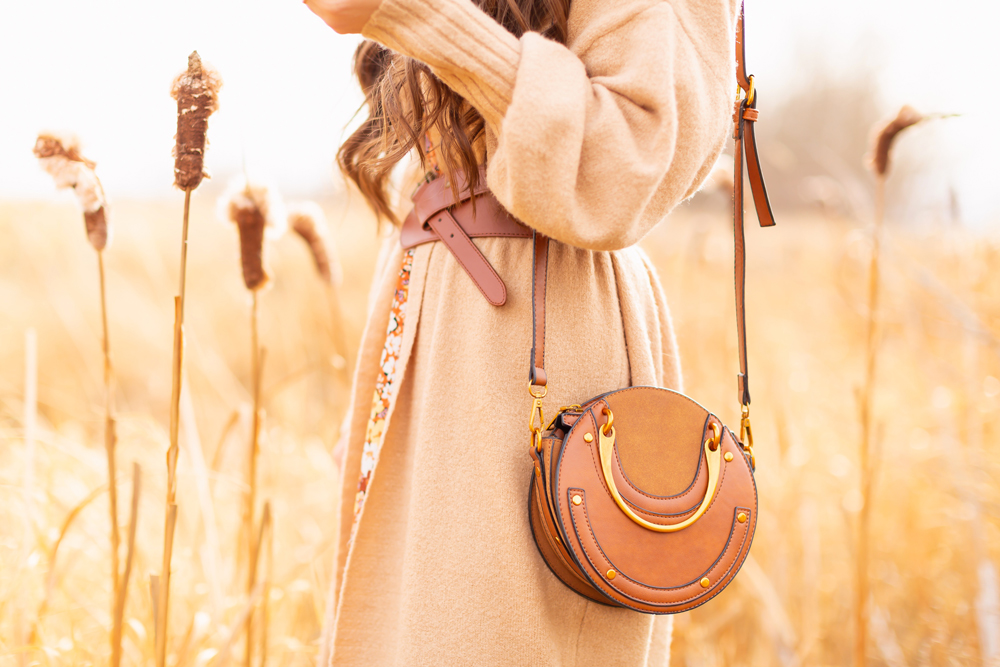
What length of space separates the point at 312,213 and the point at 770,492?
4.61 feet

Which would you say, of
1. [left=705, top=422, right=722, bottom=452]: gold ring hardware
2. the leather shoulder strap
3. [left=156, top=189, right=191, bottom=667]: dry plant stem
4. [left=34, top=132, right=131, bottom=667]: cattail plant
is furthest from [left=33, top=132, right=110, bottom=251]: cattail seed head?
[left=705, top=422, right=722, bottom=452]: gold ring hardware

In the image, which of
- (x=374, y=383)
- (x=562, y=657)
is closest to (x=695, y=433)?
(x=562, y=657)

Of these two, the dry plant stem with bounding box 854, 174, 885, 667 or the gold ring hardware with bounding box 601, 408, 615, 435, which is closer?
the gold ring hardware with bounding box 601, 408, 615, 435

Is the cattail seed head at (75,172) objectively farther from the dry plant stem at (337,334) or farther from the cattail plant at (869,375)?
the cattail plant at (869,375)

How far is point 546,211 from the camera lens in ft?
1.61

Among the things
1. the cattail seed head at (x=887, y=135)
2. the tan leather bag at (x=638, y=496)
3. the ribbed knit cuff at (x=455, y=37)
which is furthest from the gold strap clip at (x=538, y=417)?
the cattail seed head at (x=887, y=135)

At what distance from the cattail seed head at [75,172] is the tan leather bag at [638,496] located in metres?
0.43

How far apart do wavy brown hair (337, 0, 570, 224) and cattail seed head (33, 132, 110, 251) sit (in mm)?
261

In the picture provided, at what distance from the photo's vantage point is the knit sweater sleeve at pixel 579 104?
1.56 ft

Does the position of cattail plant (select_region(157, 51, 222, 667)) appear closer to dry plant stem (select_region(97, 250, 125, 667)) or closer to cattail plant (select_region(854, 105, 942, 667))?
dry plant stem (select_region(97, 250, 125, 667))

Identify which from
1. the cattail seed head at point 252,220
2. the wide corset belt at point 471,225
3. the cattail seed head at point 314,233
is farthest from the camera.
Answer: the cattail seed head at point 314,233

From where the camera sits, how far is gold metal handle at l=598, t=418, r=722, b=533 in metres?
0.52

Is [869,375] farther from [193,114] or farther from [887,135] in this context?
[193,114]


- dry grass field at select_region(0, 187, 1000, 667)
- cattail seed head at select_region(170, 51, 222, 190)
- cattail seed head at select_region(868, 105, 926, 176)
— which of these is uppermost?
cattail seed head at select_region(868, 105, 926, 176)
